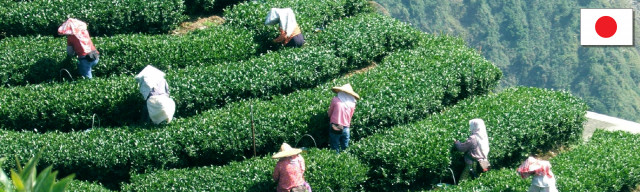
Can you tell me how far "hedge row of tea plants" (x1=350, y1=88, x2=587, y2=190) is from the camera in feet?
59.0

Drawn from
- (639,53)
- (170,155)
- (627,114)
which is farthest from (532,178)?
(639,53)

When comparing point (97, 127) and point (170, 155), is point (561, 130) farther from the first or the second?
point (97, 127)

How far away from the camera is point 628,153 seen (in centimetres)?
1958

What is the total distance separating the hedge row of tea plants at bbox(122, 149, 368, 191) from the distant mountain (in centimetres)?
6824

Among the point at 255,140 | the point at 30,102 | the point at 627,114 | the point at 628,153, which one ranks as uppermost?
the point at 30,102

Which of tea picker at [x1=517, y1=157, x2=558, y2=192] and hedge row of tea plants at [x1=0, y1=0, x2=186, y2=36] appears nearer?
tea picker at [x1=517, y1=157, x2=558, y2=192]

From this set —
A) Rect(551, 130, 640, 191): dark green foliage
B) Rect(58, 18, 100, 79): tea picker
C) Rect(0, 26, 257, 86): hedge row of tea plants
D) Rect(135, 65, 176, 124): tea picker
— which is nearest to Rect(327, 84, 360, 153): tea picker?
Rect(135, 65, 176, 124): tea picker

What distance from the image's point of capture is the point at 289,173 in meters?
15.9

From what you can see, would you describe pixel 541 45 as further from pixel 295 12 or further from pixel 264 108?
pixel 264 108

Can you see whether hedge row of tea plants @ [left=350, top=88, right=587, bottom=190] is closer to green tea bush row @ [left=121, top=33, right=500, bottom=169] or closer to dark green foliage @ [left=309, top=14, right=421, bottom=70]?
green tea bush row @ [left=121, top=33, right=500, bottom=169]

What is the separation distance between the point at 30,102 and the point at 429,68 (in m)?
8.99

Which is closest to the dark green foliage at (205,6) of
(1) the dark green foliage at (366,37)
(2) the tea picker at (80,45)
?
(1) the dark green foliage at (366,37)

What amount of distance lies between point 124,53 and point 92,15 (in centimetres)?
185

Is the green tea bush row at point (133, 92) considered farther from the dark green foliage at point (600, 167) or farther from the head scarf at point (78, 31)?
the dark green foliage at point (600, 167)
